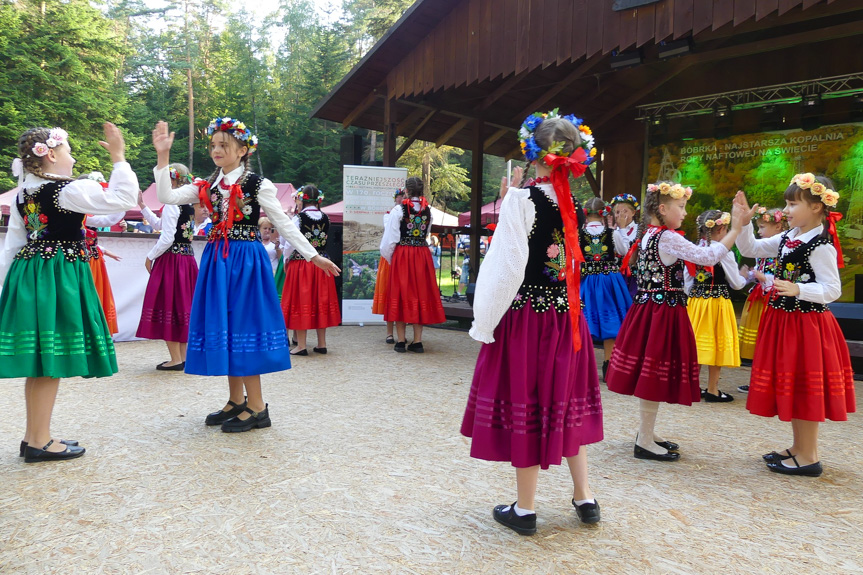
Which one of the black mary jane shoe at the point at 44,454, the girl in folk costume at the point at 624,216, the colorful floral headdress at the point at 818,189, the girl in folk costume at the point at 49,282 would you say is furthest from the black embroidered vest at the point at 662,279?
the black mary jane shoe at the point at 44,454

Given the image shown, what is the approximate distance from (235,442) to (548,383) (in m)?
2.09

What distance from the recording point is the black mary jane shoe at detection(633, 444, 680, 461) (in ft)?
11.3

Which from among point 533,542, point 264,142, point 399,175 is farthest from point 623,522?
point 264,142

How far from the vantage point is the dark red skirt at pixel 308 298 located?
6.64m

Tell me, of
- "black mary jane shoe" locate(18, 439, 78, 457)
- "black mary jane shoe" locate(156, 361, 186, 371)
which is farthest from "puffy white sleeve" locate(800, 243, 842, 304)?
"black mary jane shoe" locate(156, 361, 186, 371)

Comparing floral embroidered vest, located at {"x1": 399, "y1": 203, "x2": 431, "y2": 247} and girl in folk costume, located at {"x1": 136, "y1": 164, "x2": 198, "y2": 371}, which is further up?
floral embroidered vest, located at {"x1": 399, "y1": 203, "x2": 431, "y2": 247}

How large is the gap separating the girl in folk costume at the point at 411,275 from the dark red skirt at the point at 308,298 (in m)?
0.73

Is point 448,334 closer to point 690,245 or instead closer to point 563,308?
point 690,245

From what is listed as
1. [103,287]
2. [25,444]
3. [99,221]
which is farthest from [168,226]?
[25,444]

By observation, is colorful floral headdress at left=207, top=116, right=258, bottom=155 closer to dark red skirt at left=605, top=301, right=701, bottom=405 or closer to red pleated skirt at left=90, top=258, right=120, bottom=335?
dark red skirt at left=605, top=301, right=701, bottom=405

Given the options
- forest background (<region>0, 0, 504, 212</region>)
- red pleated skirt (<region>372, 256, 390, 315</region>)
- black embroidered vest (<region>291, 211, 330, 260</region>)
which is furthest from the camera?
forest background (<region>0, 0, 504, 212</region>)

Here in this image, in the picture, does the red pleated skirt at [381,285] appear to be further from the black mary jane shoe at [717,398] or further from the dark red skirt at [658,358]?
the dark red skirt at [658,358]

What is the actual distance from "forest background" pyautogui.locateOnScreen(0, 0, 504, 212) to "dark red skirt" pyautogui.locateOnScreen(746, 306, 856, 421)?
2240 cm

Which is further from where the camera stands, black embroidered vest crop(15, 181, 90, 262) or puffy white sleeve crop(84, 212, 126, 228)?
puffy white sleeve crop(84, 212, 126, 228)
